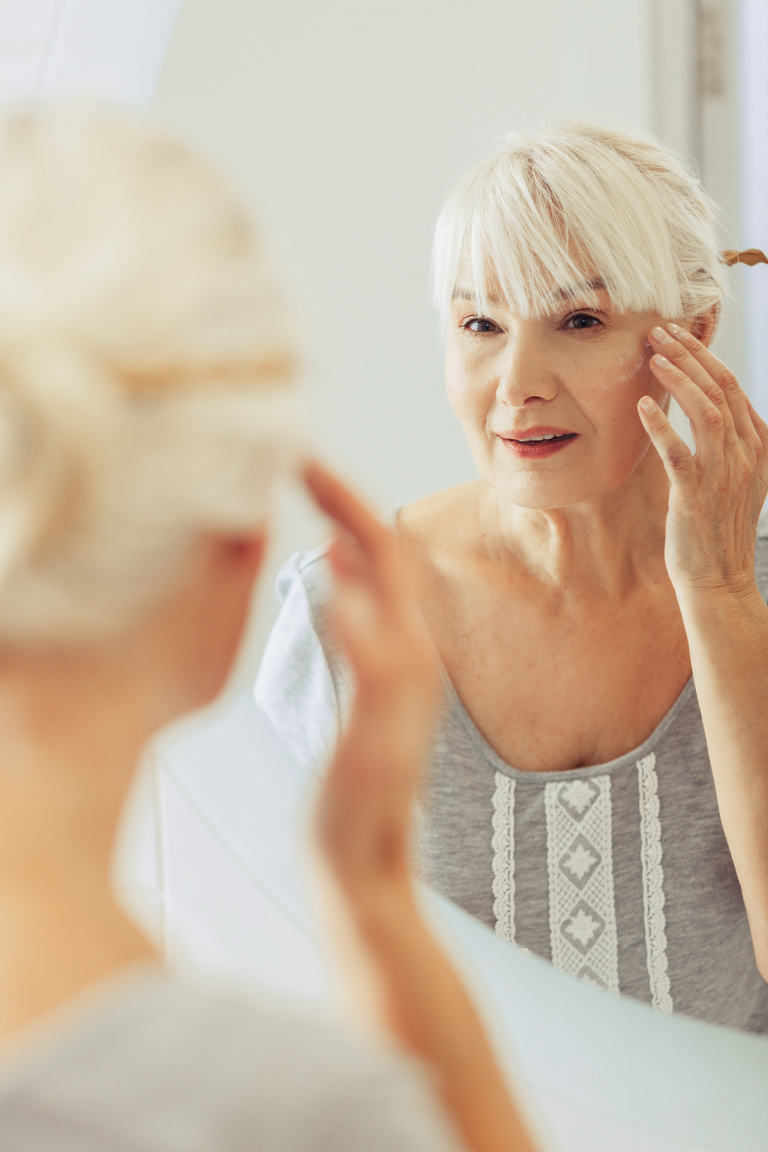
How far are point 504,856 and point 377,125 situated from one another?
500mm

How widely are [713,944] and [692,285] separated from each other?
0.42 metres

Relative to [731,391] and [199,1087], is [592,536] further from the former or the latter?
[199,1087]

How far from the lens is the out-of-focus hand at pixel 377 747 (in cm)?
22

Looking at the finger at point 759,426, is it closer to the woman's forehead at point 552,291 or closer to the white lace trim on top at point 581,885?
the woman's forehead at point 552,291

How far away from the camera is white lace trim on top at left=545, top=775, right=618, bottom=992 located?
65cm

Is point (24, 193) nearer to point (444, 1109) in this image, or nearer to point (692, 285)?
point (444, 1109)

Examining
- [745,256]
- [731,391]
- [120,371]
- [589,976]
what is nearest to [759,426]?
[731,391]

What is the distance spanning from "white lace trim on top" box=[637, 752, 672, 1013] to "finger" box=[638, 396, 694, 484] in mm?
195

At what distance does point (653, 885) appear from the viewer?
0.65 meters

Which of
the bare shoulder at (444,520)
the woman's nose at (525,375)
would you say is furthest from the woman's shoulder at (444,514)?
the woman's nose at (525,375)

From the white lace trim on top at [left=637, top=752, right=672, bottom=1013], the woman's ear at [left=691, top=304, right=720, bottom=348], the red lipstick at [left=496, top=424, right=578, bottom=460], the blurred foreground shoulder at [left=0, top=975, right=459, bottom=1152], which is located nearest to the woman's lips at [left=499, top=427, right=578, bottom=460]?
the red lipstick at [left=496, top=424, right=578, bottom=460]

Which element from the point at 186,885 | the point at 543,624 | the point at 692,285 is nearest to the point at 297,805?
the point at 186,885

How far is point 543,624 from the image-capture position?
2.27 feet

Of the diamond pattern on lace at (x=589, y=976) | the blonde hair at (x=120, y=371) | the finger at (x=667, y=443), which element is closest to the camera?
the blonde hair at (x=120, y=371)
